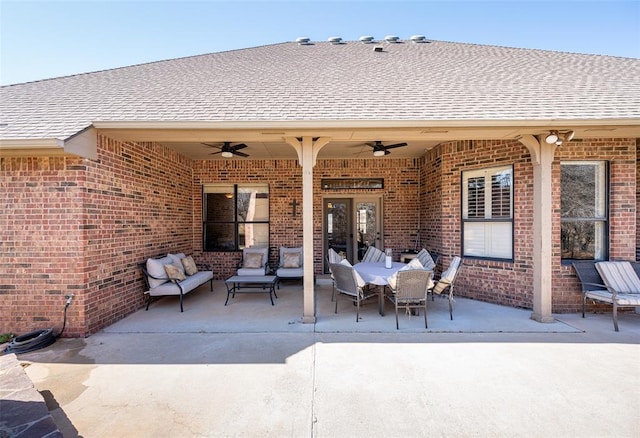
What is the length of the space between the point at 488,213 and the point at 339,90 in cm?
366

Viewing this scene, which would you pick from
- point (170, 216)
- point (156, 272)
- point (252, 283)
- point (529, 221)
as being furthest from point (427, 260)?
point (170, 216)

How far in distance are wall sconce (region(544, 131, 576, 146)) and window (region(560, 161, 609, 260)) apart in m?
0.69

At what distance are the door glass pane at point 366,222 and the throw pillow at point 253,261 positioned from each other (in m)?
2.83

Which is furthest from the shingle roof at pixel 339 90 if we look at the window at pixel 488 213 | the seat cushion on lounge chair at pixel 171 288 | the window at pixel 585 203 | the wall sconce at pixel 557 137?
the seat cushion on lounge chair at pixel 171 288

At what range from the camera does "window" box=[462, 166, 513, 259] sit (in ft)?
17.4

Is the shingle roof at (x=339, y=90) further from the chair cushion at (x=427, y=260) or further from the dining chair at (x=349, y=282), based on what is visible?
the chair cushion at (x=427, y=260)

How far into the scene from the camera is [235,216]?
7902 millimetres

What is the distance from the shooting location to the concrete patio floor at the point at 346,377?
2336 mm

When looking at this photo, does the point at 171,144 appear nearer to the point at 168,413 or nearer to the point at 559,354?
the point at 168,413

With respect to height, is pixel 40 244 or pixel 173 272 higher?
pixel 40 244

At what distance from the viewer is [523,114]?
13.7 ft

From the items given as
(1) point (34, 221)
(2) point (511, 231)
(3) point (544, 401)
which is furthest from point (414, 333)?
(1) point (34, 221)

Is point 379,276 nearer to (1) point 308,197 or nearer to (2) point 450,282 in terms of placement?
(2) point 450,282

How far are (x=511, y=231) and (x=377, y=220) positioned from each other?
3.40m
